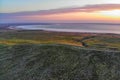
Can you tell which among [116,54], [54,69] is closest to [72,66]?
[54,69]

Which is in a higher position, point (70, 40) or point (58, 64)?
point (58, 64)

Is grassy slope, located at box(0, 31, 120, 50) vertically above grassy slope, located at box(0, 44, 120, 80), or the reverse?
grassy slope, located at box(0, 44, 120, 80)

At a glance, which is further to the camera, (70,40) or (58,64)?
(70,40)

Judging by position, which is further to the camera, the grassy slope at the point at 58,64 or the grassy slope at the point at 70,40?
the grassy slope at the point at 70,40

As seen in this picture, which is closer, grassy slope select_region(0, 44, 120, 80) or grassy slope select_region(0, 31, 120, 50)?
grassy slope select_region(0, 44, 120, 80)

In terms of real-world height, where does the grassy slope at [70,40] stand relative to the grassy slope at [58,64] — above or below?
below

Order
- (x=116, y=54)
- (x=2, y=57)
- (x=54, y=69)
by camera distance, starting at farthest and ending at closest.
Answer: (x=2, y=57) < (x=116, y=54) < (x=54, y=69)

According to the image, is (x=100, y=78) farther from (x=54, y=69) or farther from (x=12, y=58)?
(x=12, y=58)

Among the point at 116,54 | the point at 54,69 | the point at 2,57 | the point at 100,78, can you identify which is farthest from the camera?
the point at 2,57
